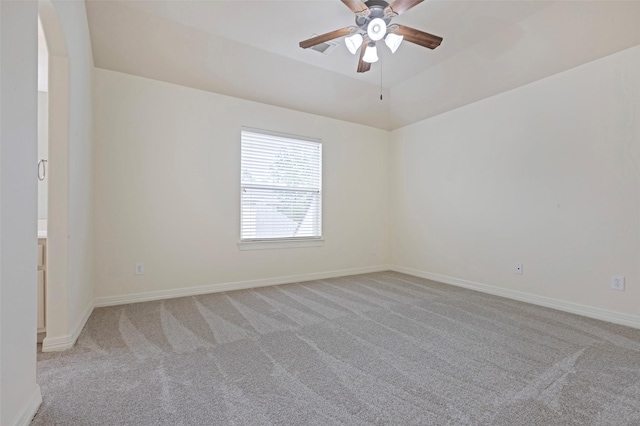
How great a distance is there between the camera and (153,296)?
11.0ft

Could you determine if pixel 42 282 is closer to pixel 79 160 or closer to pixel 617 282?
pixel 79 160

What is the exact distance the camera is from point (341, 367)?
191 cm

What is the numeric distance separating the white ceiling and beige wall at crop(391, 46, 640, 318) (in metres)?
0.31

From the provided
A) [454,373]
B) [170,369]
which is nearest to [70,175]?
[170,369]

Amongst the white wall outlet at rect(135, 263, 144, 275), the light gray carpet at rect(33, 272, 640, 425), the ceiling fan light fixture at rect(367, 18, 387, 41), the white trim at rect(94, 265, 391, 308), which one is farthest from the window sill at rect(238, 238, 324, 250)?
the ceiling fan light fixture at rect(367, 18, 387, 41)

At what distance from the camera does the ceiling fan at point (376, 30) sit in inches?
88.7

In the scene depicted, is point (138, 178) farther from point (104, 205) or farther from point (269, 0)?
point (269, 0)


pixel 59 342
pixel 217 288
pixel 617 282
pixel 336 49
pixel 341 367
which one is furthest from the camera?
pixel 217 288

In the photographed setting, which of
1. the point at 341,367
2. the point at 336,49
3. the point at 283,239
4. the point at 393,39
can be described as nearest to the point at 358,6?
the point at 393,39

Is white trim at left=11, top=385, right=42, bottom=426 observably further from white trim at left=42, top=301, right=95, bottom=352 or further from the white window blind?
the white window blind

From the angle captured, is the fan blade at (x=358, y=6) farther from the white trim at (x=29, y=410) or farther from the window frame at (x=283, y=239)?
the white trim at (x=29, y=410)

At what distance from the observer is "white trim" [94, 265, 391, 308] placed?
125 inches

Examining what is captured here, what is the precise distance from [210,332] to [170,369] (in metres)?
0.59

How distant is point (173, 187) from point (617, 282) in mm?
4628
